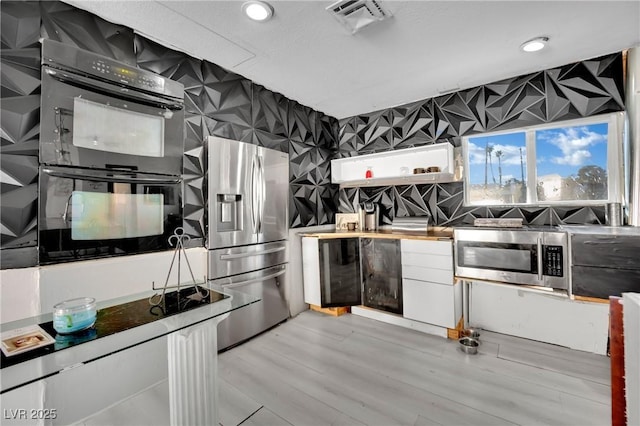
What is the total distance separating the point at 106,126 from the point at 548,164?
3.97 metres

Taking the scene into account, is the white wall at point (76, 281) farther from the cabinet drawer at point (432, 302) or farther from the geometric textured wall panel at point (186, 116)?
the cabinet drawer at point (432, 302)

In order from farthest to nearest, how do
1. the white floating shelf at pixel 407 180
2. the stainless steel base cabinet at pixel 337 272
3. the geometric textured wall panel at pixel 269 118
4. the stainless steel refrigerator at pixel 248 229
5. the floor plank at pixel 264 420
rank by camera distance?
the stainless steel base cabinet at pixel 337 272 → the white floating shelf at pixel 407 180 → the geometric textured wall panel at pixel 269 118 → the stainless steel refrigerator at pixel 248 229 → the floor plank at pixel 264 420

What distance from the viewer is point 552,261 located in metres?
→ 2.29

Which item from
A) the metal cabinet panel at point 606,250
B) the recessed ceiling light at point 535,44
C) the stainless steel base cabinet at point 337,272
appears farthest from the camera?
the stainless steel base cabinet at point 337,272

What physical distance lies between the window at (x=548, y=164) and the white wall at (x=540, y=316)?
0.96m

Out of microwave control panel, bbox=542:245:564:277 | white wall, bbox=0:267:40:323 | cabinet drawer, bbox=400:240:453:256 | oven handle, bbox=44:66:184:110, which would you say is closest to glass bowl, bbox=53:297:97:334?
white wall, bbox=0:267:40:323

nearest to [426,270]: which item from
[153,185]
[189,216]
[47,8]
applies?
[189,216]

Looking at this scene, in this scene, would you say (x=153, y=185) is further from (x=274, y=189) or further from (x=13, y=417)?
(x=13, y=417)

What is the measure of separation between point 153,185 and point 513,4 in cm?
293

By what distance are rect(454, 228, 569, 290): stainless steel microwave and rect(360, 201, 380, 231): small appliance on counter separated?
118cm

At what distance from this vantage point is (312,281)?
3395 mm

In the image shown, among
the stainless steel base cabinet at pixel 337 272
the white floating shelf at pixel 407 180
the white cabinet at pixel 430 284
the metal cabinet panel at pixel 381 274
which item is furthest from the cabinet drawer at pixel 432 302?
the white floating shelf at pixel 407 180

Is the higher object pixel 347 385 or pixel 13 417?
pixel 13 417

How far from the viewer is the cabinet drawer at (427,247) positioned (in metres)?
2.71
